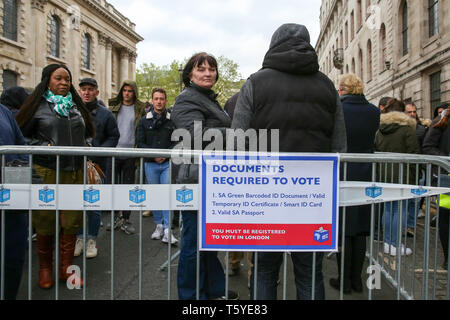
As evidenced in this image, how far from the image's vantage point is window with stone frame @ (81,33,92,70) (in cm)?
3334

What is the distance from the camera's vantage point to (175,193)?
7.84ft

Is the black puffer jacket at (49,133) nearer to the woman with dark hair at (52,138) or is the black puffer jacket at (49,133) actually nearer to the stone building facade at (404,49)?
the woman with dark hair at (52,138)

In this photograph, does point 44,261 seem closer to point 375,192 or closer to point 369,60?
point 375,192

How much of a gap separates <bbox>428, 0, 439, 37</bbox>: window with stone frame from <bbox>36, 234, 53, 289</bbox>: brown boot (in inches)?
631

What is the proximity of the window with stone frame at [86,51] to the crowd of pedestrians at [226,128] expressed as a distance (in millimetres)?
32533

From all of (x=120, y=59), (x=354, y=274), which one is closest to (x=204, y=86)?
(x=354, y=274)

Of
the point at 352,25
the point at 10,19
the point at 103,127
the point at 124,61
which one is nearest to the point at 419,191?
the point at 103,127

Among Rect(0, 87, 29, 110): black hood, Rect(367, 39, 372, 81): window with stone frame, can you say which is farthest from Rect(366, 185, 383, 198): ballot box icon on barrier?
Rect(367, 39, 372, 81): window with stone frame

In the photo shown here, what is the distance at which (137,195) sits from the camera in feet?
7.86

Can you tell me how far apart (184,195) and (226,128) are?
0.58 m

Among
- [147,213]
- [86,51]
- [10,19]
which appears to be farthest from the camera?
[86,51]

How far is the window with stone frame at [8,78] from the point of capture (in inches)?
904

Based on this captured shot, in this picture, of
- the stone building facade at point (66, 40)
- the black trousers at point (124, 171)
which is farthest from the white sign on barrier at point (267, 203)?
the stone building facade at point (66, 40)

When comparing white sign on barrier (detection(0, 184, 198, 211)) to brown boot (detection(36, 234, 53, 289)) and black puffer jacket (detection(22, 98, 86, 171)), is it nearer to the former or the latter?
black puffer jacket (detection(22, 98, 86, 171))
